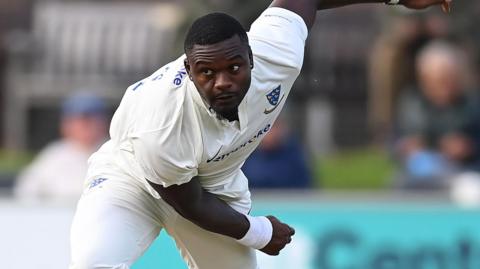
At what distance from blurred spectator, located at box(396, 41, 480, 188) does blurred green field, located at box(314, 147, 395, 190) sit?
0.44 m

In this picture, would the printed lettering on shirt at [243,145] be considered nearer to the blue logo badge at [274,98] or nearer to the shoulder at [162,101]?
the blue logo badge at [274,98]

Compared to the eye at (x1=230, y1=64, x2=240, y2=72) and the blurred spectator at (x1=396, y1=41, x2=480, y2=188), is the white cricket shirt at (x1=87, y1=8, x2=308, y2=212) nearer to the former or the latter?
the eye at (x1=230, y1=64, x2=240, y2=72)

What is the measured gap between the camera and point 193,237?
19.6 ft

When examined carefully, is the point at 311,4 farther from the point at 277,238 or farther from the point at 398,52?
the point at 398,52

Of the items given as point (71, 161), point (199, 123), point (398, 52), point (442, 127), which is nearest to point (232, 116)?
point (199, 123)

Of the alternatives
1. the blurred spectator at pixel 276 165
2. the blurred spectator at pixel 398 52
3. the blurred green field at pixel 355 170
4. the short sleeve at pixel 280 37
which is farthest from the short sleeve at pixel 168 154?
the blurred spectator at pixel 398 52

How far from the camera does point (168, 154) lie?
5.36 m

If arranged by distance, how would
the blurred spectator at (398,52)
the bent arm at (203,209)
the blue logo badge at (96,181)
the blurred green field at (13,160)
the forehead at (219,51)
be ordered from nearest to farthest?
the forehead at (219,51)
the bent arm at (203,209)
the blue logo badge at (96,181)
the blurred spectator at (398,52)
the blurred green field at (13,160)

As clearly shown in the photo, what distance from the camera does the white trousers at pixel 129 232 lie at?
563cm

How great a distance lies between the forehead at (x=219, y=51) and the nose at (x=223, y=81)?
0.07m

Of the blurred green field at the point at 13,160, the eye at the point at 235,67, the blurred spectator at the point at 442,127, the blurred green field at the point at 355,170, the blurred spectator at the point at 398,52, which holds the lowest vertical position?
the blurred green field at the point at 13,160

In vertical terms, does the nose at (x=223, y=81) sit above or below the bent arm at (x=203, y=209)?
above

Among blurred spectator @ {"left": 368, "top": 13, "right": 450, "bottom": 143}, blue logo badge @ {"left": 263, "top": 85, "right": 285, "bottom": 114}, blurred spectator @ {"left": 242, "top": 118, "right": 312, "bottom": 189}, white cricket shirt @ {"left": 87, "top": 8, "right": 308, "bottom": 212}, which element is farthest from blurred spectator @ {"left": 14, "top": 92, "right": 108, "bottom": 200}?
blue logo badge @ {"left": 263, "top": 85, "right": 285, "bottom": 114}

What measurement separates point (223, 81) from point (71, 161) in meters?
4.37
